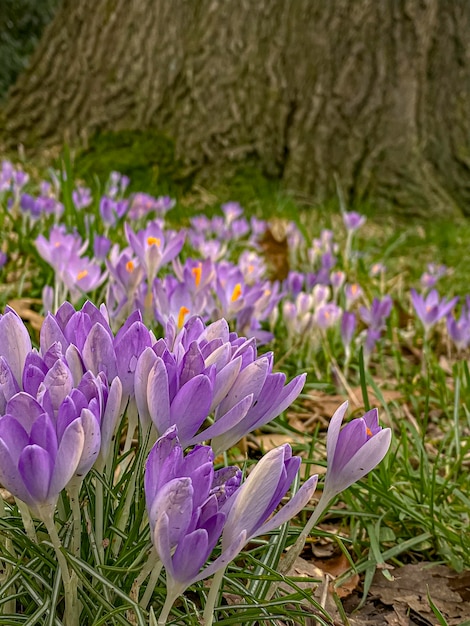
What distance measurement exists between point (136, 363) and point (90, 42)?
4.79m

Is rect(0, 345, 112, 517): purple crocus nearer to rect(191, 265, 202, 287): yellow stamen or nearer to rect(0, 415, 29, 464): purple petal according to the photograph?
rect(0, 415, 29, 464): purple petal

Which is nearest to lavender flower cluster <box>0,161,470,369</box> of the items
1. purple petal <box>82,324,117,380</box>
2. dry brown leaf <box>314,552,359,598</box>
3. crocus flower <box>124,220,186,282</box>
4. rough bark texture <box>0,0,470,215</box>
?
crocus flower <box>124,220,186,282</box>

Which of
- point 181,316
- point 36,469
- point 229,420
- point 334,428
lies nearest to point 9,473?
point 36,469

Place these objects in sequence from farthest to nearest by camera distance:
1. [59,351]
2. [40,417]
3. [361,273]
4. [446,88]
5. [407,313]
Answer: [446,88] < [361,273] < [407,313] < [59,351] < [40,417]

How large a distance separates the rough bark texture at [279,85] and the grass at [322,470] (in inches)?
35.3

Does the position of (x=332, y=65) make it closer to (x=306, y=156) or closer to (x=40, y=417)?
(x=306, y=156)

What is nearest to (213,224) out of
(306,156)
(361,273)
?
(361,273)

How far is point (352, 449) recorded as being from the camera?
0.80 meters

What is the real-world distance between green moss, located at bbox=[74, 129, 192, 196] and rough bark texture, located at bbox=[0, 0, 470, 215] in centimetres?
9

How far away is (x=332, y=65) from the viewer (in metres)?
4.87

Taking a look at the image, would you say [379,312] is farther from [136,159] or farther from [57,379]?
[136,159]

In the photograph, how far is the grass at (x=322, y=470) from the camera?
816 mm

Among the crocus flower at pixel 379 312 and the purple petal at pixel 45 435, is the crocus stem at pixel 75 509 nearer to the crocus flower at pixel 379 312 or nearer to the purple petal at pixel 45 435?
the purple petal at pixel 45 435

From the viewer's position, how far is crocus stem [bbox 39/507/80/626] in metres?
0.68
